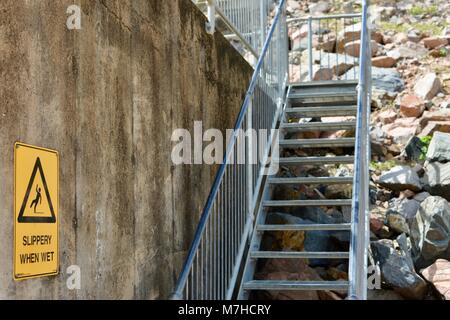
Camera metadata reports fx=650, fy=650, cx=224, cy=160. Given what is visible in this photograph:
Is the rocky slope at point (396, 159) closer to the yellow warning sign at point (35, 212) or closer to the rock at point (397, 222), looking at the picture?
the rock at point (397, 222)

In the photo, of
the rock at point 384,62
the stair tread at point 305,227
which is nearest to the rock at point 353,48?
the rock at point 384,62

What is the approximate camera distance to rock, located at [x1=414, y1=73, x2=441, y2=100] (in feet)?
40.6

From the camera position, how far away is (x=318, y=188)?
9.35m

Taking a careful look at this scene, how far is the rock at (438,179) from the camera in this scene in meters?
9.43

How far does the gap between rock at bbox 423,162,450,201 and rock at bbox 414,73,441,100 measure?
112 inches

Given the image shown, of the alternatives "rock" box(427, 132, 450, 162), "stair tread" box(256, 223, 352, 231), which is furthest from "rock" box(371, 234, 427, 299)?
"rock" box(427, 132, 450, 162)

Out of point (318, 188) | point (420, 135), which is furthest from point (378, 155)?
point (318, 188)

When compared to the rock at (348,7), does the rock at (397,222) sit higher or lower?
lower

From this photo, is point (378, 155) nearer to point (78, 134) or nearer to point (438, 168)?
point (438, 168)

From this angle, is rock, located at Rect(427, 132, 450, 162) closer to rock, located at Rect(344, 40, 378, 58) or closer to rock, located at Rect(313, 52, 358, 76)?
rock, located at Rect(313, 52, 358, 76)

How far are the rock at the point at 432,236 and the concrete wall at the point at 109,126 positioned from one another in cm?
357

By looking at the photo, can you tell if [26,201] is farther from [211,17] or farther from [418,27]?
[418,27]
